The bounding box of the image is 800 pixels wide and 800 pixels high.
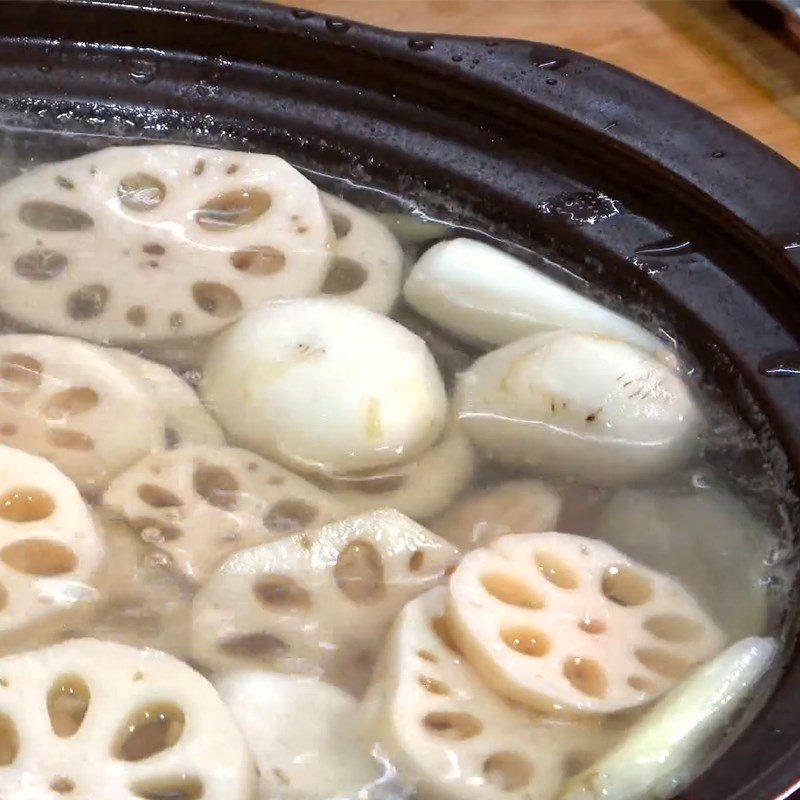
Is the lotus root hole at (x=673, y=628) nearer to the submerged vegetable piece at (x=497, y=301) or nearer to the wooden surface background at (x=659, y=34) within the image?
the submerged vegetable piece at (x=497, y=301)

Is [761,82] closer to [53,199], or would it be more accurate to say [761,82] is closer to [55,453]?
[53,199]

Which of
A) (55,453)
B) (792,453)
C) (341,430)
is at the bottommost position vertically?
(55,453)

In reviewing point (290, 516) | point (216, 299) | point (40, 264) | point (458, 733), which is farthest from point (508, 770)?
point (40, 264)

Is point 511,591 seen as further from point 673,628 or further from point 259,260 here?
point 259,260

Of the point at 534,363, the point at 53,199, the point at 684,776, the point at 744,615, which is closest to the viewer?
the point at 684,776

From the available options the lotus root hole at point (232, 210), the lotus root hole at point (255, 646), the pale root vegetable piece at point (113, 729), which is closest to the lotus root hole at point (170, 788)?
the pale root vegetable piece at point (113, 729)

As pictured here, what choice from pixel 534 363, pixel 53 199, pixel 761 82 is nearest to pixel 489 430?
pixel 534 363
